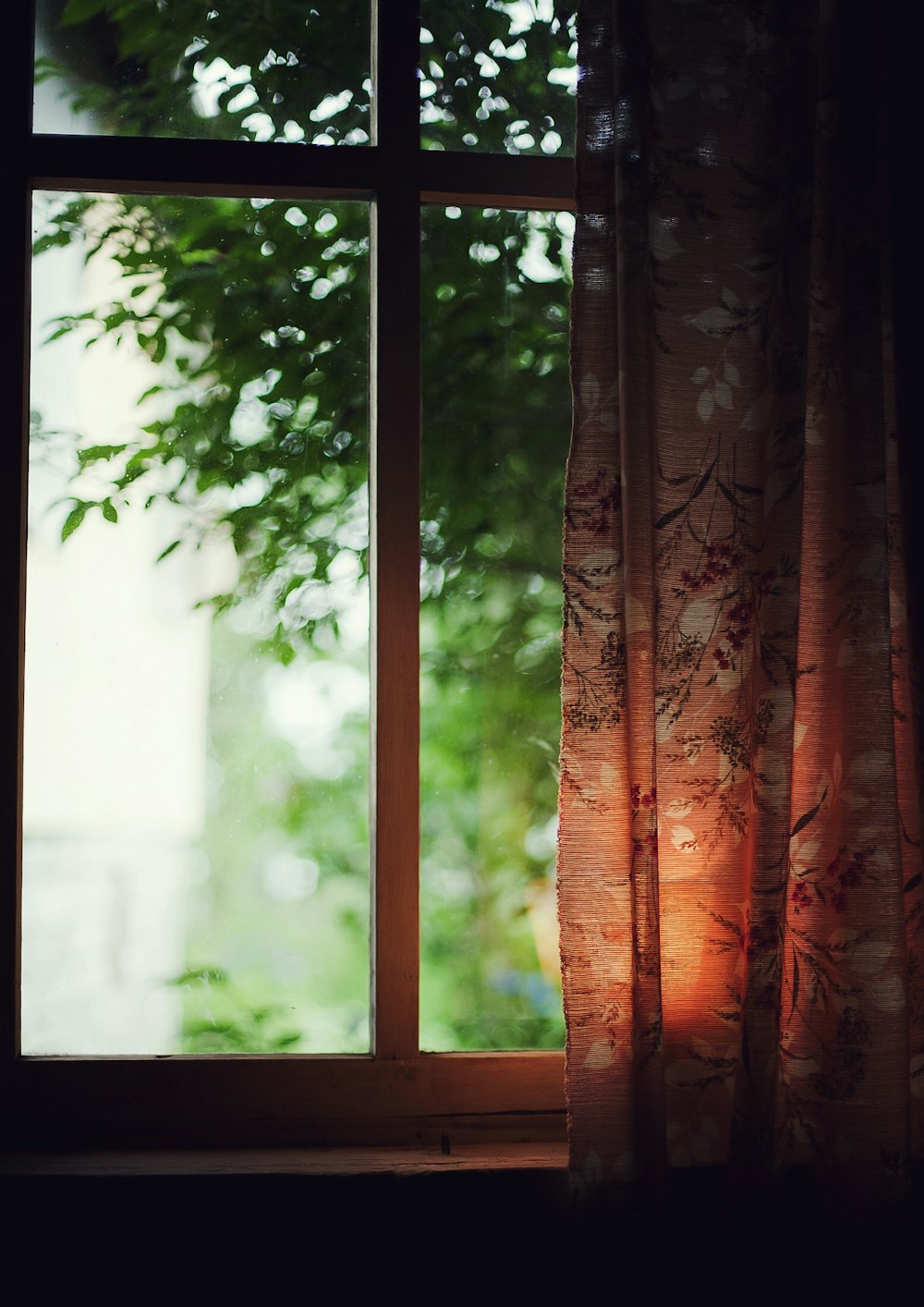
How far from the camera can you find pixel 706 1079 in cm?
107

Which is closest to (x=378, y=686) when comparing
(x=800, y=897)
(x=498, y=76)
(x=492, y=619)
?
(x=492, y=619)

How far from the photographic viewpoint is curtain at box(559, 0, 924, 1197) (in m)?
1.04

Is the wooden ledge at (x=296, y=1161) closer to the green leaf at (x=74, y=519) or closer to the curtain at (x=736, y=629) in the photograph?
the curtain at (x=736, y=629)

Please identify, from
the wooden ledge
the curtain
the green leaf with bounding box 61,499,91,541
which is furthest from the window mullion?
the green leaf with bounding box 61,499,91,541

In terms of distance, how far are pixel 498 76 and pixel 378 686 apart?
824 millimetres

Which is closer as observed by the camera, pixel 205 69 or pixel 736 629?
pixel 736 629

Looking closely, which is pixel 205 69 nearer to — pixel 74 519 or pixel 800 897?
pixel 74 519

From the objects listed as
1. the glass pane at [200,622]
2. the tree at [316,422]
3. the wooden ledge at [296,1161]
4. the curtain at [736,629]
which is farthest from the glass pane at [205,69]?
the wooden ledge at [296,1161]

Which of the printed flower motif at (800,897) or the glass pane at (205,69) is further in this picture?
the glass pane at (205,69)

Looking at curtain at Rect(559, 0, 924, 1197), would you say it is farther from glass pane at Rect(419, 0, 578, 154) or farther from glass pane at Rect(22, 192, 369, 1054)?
glass pane at Rect(22, 192, 369, 1054)

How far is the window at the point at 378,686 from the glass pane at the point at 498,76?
4cm

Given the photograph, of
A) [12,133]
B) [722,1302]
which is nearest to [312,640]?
[12,133]

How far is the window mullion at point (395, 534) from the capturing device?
1200 mm

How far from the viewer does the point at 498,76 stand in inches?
50.2
